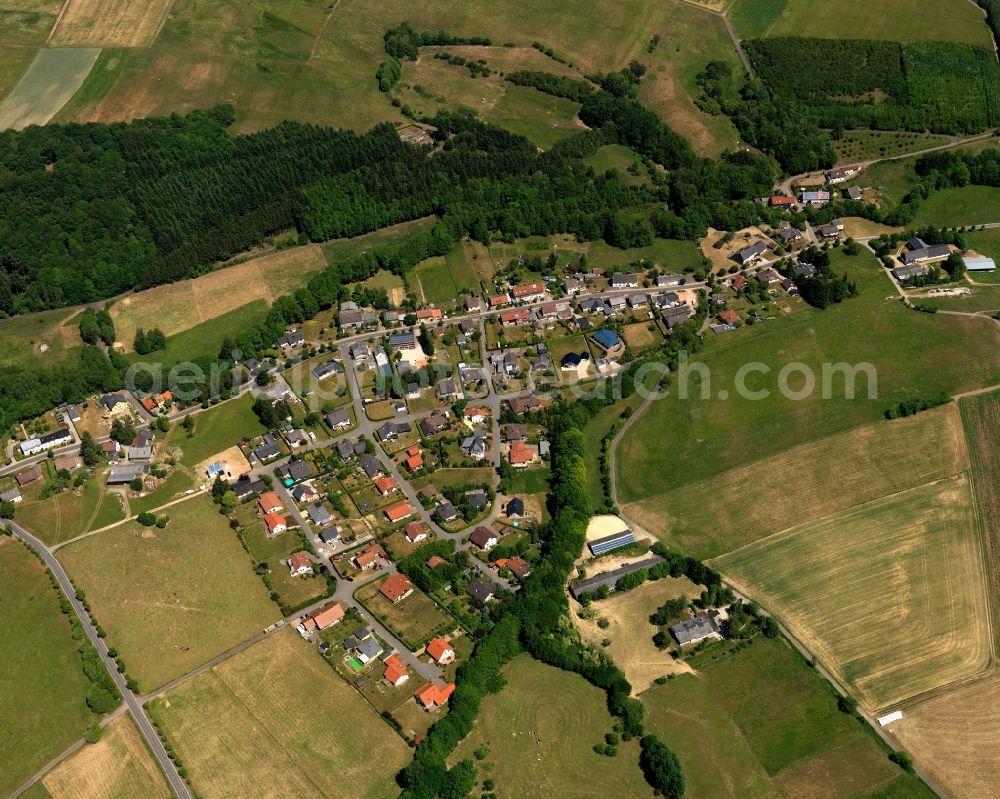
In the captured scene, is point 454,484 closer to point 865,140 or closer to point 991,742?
point 991,742

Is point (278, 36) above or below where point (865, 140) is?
above

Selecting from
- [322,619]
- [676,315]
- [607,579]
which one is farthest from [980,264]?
[322,619]

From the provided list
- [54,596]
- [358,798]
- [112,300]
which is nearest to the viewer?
[358,798]

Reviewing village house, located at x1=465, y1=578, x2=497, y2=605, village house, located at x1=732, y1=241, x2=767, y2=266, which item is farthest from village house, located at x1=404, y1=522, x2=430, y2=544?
village house, located at x1=732, y1=241, x2=767, y2=266

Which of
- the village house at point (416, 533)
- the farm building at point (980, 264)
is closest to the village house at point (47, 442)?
the village house at point (416, 533)

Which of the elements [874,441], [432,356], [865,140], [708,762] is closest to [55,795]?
[708,762]

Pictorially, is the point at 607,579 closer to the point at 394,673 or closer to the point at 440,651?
the point at 440,651
